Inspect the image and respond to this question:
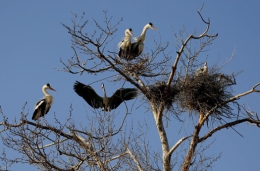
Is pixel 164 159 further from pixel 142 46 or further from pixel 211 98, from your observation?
pixel 142 46

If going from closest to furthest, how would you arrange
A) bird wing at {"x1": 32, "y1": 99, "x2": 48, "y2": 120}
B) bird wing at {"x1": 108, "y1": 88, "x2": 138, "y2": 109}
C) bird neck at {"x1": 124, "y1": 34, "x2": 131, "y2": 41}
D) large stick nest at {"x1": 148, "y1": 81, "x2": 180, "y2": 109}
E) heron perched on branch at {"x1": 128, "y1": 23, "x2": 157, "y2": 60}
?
1. large stick nest at {"x1": 148, "y1": 81, "x2": 180, "y2": 109}
2. bird wing at {"x1": 108, "y1": 88, "x2": 138, "y2": 109}
3. heron perched on branch at {"x1": 128, "y1": 23, "x2": 157, "y2": 60}
4. bird neck at {"x1": 124, "y1": 34, "x2": 131, "y2": 41}
5. bird wing at {"x1": 32, "y1": 99, "x2": 48, "y2": 120}

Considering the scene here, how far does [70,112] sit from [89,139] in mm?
498

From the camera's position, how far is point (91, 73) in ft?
36.8

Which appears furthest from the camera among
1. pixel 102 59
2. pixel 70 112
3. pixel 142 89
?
pixel 142 89

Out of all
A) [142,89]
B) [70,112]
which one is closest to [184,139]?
[142,89]

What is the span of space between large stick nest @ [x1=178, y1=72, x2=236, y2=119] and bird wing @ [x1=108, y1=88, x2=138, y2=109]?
1885mm

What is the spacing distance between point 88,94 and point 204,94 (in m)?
3.12

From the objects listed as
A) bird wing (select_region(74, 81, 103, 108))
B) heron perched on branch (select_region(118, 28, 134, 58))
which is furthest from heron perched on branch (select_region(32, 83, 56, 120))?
heron perched on branch (select_region(118, 28, 134, 58))

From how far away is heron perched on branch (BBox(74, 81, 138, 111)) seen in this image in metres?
14.0

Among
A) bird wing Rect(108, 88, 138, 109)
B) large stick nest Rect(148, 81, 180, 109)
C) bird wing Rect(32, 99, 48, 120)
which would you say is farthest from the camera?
bird wing Rect(32, 99, 48, 120)

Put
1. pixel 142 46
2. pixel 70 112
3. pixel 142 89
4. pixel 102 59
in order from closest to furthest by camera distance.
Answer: pixel 70 112, pixel 102 59, pixel 142 89, pixel 142 46

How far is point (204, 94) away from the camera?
1203 centimetres

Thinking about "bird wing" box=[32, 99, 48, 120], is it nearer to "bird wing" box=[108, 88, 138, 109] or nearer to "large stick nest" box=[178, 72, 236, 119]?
"bird wing" box=[108, 88, 138, 109]

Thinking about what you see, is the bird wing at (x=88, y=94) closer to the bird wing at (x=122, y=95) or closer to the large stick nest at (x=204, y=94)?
the bird wing at (x=122, y=95)
